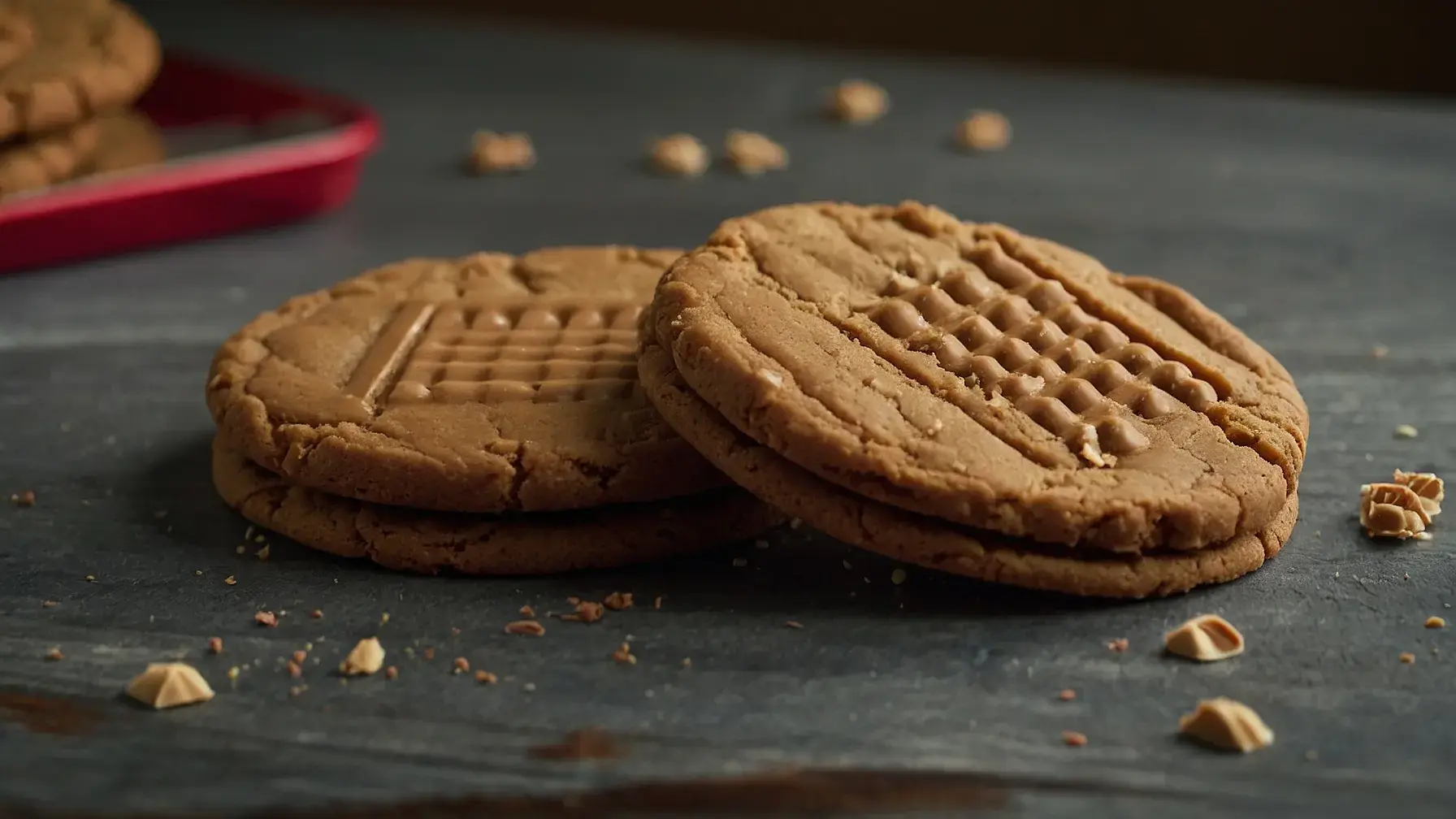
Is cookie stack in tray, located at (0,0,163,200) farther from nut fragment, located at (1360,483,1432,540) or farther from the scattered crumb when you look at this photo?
nut fragment, located at (1360,483,1432,540)

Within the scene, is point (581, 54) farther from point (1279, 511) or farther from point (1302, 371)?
point (1279, 511)

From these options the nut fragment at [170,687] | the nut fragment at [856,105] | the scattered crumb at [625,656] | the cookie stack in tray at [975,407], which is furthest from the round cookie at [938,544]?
the nut fragment at [856,105]

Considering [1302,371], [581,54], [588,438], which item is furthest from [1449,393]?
[581,54]

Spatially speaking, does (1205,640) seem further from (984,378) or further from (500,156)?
(500,156)

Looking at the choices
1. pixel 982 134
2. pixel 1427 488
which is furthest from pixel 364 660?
pixel 982 134

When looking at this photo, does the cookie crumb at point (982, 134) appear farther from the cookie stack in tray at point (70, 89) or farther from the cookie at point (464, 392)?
the cookie stack in tray at point (70, 89)
